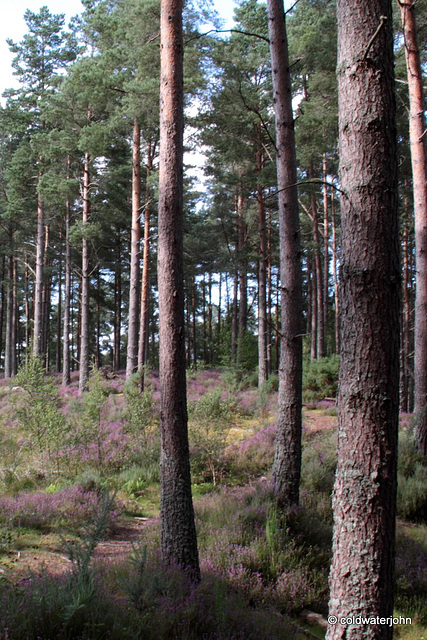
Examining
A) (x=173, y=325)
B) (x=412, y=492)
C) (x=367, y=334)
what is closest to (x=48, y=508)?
(x=173, y=325)

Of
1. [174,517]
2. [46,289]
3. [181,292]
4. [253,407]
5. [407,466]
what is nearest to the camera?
[174,517]

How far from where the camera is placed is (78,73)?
1614cm

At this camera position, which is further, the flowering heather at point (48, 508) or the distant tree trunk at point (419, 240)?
the distant tree trunk at point (419, 240)

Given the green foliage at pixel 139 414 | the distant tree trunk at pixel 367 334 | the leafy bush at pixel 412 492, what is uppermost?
the distant tree trunk at pixel 367 334

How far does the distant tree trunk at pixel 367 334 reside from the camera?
2.90 metres

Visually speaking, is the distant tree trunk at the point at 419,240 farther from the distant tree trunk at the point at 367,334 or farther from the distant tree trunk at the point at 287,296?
the distant tree trunk at the point at 367,334

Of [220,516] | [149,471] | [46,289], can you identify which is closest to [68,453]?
[149,471]

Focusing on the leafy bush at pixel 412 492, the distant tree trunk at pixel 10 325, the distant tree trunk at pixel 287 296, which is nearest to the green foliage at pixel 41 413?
the distant tree trunk at pixel 287 296

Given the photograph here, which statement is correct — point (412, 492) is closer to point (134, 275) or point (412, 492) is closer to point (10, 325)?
point (134, 275)

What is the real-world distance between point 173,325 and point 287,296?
212 cm

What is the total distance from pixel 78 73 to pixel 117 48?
1640 millimetres

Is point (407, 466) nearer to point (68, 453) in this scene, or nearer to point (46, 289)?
point (68, 453)

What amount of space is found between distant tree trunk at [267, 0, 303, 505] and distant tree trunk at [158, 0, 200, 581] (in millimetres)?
1848

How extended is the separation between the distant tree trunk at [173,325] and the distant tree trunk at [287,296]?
1.85m
